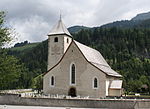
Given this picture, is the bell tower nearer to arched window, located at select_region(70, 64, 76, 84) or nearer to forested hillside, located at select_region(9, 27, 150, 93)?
arched window, located at select_region(70, 64, 76, 84)

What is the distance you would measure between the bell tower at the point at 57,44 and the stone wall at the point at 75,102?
59.5ft

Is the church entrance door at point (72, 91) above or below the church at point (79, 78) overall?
below

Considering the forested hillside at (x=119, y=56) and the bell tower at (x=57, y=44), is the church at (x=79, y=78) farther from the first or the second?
the forested hillside at (x=119, y=56)

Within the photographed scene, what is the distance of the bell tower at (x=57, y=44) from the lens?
5450 cm

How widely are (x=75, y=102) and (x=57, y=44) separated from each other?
22.1 meters

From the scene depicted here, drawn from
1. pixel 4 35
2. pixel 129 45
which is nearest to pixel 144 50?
pixel 129 45

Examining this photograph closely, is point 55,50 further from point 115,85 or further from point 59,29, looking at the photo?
point 115,85

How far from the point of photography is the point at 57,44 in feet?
180

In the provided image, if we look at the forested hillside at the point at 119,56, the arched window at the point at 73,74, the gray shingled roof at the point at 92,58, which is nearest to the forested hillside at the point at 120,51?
the forested hillside at the point at 119,56

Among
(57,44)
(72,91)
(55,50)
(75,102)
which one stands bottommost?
(75,102)

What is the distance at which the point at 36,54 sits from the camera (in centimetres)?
18562

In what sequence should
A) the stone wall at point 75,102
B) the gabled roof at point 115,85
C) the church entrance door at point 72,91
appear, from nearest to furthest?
the stone wall at point 75,102 → the gabled roof at point 115,85 → the church entrance door at point 72,91

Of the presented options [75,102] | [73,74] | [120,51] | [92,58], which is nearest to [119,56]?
[120,51]

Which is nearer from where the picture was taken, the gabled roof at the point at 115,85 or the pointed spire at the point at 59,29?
the gabled roof at the point at 115,85
